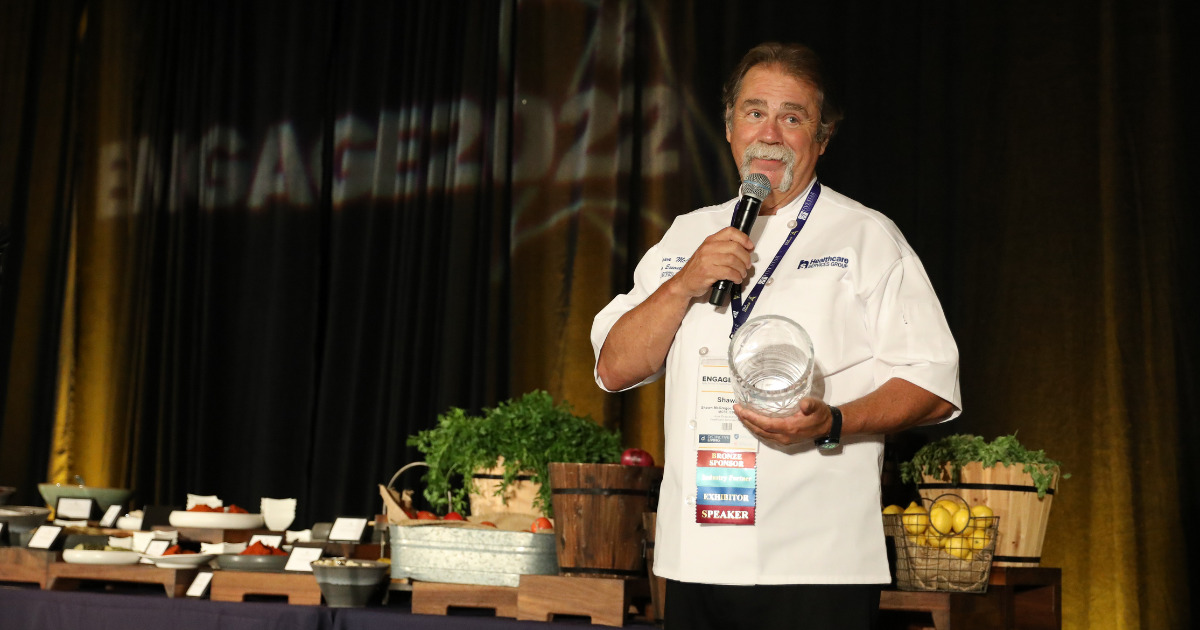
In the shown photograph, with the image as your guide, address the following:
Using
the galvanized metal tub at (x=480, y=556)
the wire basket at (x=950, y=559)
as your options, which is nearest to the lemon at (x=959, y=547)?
the wire basket at (x=950, y=559)

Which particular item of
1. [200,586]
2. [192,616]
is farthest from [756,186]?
[200,586]

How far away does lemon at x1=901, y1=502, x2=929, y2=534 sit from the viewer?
240 centimetres

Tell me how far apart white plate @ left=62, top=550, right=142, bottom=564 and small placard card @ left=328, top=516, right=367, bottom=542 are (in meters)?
0.55

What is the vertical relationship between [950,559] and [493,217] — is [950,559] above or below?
below

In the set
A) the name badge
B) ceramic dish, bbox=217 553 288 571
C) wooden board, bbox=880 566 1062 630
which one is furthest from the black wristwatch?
ceramic dish, bbox=217 553 288 571

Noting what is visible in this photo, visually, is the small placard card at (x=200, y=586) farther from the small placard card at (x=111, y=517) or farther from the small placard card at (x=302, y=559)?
the small placard card at (x=111, y=517)

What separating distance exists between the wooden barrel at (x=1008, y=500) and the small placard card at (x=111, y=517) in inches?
A: 99.6

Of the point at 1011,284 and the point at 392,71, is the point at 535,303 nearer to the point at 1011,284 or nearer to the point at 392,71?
the point at 392,71

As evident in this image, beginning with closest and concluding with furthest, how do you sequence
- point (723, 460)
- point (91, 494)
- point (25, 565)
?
point (723, 460) < point (25, 565) < point (91, 494)

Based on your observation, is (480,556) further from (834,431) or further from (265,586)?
(834,431)

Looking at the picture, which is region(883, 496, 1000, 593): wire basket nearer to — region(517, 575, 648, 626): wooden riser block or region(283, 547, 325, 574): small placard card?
region(517, 575, 648, 626): wooden riser block

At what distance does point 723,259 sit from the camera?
1.49 metres

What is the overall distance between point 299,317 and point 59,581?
91.9 inches

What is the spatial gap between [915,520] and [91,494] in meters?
2.74
